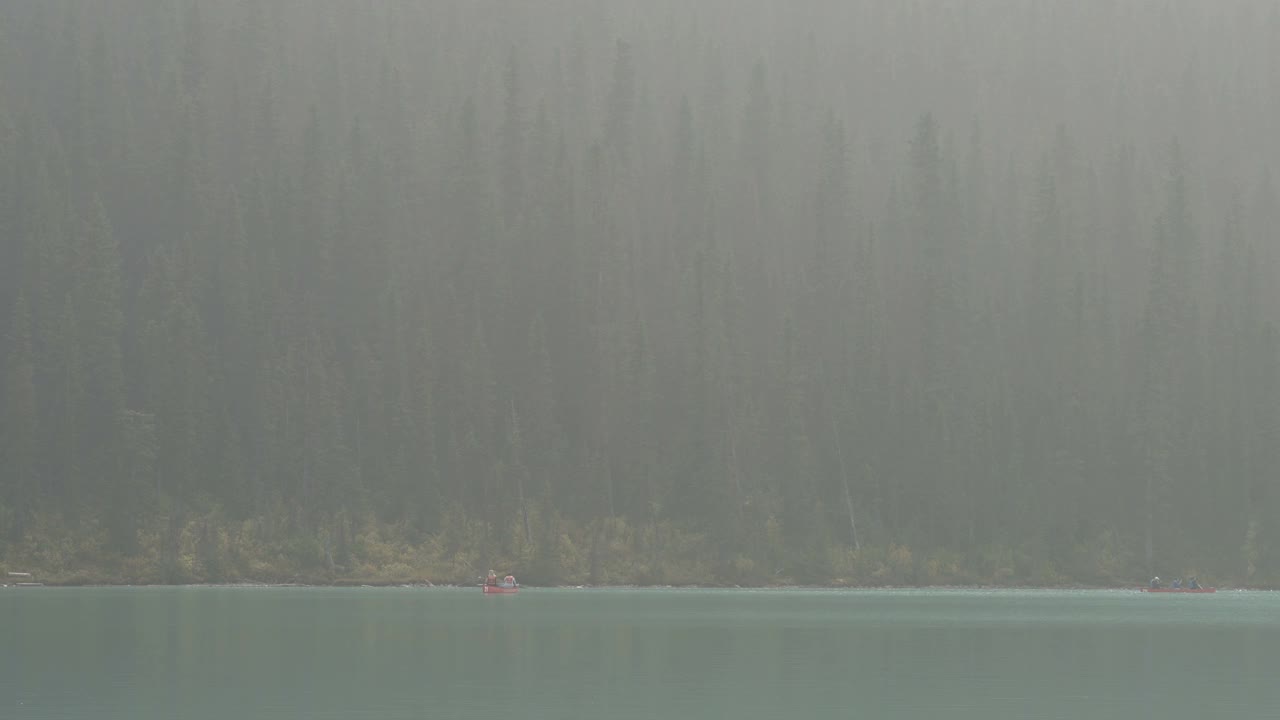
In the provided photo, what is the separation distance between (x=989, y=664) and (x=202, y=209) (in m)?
122

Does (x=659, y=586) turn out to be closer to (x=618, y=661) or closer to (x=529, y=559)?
(x=529, y=559)

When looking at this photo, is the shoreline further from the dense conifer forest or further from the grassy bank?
the dense conifer forest

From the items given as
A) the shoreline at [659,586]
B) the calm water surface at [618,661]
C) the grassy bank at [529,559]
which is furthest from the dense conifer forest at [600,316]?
the calm water surface at [618,661]

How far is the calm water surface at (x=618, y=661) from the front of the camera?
143ft

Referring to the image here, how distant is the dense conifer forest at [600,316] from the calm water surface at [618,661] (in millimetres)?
39542

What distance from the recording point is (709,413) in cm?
14862

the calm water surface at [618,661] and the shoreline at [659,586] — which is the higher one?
the calm water surface at [618,661]

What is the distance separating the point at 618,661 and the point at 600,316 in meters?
106

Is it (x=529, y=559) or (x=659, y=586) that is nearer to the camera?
(x=529, y=559)

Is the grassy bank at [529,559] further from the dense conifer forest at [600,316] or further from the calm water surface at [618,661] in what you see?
the calm water surface at [618,661]

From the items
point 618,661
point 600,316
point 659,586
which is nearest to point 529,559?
point 659,586

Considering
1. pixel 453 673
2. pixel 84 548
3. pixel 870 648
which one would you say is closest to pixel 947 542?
pixel 84 548

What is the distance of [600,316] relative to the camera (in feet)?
533

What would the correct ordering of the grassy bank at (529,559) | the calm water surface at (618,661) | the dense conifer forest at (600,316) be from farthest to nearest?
the dense conifer forest at (600,316) < the grassy bank at (529,559) < the calm water surface at (618,661)
